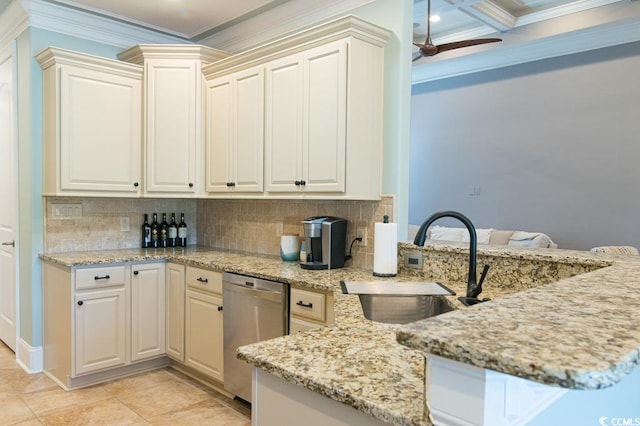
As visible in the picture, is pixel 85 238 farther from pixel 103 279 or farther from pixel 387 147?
pixel 387 147

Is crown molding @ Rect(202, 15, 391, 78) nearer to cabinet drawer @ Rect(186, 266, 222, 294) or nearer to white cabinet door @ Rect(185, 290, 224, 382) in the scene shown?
cabinet drawer @ Rect(186, 266, 222, 294)

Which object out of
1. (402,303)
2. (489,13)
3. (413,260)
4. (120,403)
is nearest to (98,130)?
(120,403)

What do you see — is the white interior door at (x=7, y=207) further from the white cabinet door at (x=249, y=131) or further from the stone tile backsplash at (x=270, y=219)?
the white cabinet door at (x=249, y=131)

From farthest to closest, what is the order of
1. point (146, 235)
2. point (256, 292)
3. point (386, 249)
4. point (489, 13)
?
1. point (489, 13)
2. point (146, 235)
3. point (256, 292)
4. point (386, 249)

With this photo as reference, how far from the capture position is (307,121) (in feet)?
9.49

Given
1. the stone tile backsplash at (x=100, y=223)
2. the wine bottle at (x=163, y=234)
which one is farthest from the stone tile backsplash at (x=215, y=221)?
the wine bottle at (x=163, y=234)

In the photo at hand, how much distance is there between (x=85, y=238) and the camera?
3.70m

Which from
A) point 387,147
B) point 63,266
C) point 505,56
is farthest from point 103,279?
point 505,56

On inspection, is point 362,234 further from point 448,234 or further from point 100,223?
point 448,234

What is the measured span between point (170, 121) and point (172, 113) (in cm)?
7

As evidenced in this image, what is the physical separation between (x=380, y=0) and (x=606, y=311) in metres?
2.52

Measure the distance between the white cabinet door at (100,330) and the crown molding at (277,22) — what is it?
2.21 meters

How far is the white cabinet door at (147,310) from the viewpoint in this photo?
132 inches

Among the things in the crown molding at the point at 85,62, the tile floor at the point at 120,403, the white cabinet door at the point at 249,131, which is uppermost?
the crown molding at the point at 85,62
